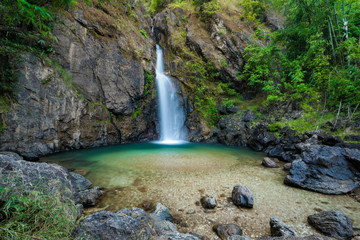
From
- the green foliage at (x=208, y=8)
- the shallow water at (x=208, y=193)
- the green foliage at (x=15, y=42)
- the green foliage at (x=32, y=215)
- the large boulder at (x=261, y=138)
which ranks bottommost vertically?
the shallow water at (x=208, y=193)

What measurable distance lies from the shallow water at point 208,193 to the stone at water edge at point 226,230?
0.41 ft

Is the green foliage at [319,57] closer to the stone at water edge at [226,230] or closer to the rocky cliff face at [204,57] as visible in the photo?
the rocky cliff face at [204,57]

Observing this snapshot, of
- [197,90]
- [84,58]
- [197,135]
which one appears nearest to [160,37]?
[197,90]

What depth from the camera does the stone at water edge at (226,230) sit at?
3.01 metres

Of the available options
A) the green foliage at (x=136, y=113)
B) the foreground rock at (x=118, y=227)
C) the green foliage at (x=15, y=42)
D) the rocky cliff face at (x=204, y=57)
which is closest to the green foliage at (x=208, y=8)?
Answer: the rocky cliff face at (x=204, y=57)

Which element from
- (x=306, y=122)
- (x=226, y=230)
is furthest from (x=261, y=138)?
(x=226, y=230)

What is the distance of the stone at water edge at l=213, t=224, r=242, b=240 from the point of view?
301 cm

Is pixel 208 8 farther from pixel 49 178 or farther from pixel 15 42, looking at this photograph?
pixel 49 178

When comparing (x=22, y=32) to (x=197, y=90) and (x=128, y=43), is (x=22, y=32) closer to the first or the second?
(x=128, y=43)

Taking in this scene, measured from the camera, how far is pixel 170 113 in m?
16.5

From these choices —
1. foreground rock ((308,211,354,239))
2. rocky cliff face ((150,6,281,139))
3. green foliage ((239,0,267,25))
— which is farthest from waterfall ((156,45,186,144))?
green foliage ((239,0,267,25))

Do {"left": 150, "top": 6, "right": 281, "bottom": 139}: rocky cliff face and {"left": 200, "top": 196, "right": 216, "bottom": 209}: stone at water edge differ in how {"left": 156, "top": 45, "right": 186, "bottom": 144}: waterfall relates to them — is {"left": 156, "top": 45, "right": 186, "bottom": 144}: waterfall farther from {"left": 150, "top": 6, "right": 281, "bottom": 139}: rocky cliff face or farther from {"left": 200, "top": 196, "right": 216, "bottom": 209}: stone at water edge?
{"left": 200, "top": 196, "right": 216, "bottom": 209}: stone at water edge

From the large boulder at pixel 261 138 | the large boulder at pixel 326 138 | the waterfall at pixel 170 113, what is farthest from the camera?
the waterfall at pixel 170 113

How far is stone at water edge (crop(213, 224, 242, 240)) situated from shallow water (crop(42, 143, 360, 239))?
124 mm
